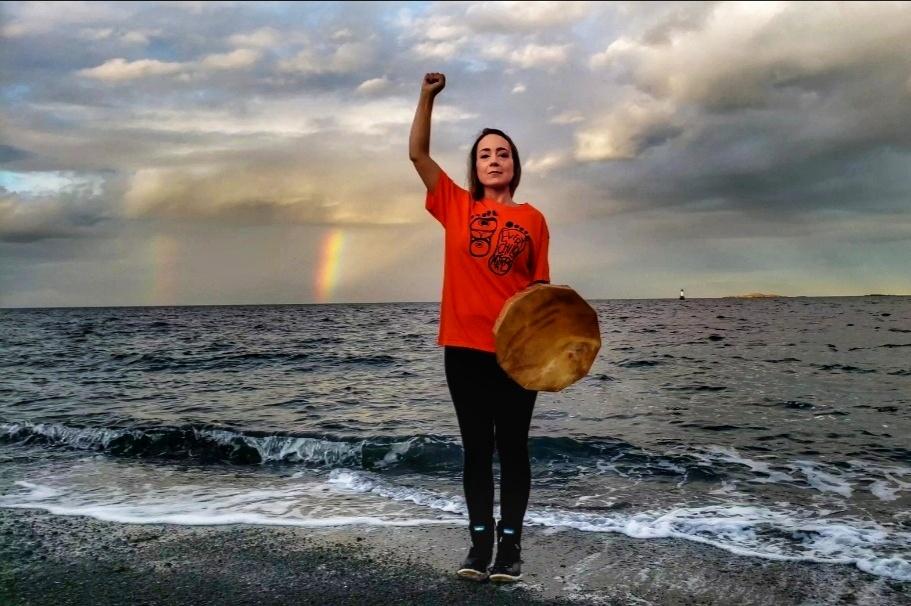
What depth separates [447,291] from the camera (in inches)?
141

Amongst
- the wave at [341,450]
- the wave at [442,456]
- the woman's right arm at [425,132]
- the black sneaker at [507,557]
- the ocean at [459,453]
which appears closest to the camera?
the woman's right arm at [425,132]

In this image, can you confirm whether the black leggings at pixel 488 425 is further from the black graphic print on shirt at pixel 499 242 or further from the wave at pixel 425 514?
the wave at pixel 425 514

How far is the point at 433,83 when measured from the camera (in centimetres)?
361

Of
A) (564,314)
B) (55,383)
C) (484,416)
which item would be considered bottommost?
(55,383)

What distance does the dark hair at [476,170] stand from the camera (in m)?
3.70

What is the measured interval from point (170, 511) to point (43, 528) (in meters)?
0.90

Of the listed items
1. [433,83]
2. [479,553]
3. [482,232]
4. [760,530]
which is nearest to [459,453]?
[760,530]

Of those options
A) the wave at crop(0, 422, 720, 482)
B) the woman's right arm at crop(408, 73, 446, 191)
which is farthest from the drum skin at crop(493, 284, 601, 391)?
the wave at crop(0, 422, 720, 482)

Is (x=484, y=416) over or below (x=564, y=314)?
below

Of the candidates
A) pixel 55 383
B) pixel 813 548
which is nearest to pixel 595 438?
pixel 813 548

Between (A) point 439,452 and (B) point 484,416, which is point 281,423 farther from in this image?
(B) point 484,416

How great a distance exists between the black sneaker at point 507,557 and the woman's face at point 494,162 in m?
1.86

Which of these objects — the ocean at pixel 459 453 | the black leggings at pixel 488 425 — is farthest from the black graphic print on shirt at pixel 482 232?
the ocean at pixel 459 453

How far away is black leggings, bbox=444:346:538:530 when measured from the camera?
3539mm
